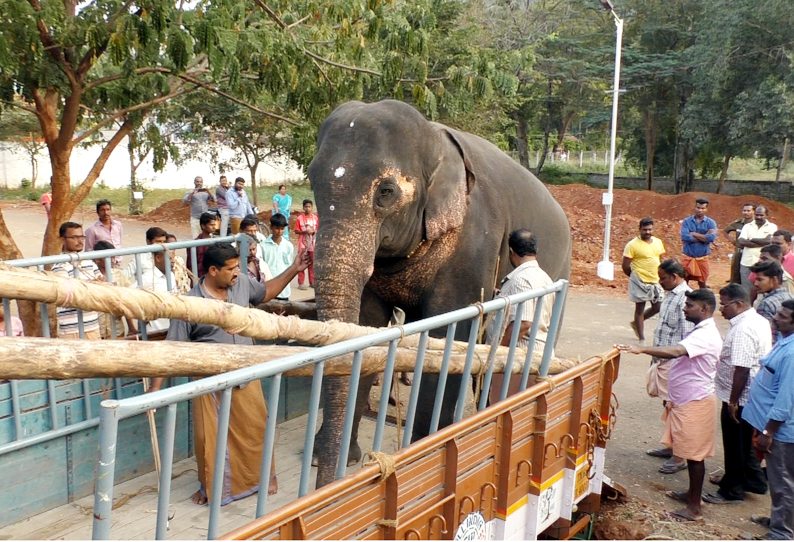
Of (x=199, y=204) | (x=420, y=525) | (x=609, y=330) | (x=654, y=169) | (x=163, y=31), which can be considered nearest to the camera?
(x=420, y=525)

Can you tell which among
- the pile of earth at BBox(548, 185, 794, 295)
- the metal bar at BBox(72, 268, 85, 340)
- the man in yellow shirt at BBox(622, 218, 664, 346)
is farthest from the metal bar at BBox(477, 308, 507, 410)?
the pile of earth at BBox(548, 185, 794, 295)

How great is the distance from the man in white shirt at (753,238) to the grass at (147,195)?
60.8ft

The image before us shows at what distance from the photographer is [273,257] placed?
24.6 feet

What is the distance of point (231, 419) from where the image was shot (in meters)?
3.71

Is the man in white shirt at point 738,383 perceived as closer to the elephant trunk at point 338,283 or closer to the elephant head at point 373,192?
the elephant head at point 373,192

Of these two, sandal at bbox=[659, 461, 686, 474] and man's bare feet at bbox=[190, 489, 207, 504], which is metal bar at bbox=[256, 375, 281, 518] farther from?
sandal at bbox=[659, 461, 686, 474]

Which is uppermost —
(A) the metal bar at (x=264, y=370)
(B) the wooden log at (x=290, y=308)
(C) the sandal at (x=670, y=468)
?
(A) the metal bar at (x=264, y=370)

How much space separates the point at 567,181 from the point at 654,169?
3713 millimetres

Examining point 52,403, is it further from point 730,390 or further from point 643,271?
point 643,271

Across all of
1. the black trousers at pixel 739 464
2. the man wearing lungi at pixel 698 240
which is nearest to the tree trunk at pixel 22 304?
the black trousers at pixel 739 464

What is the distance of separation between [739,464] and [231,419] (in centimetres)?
337

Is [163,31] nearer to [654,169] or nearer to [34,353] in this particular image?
[34,353]

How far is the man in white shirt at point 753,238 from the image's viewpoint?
30.0 ft

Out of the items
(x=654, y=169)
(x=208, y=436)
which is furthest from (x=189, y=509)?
(x=654, y=169)
